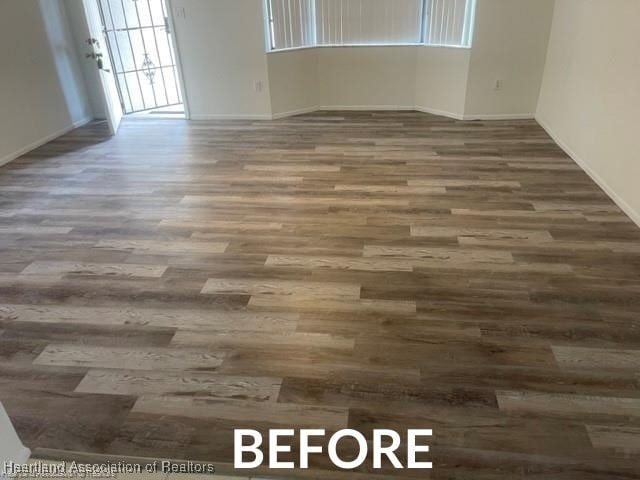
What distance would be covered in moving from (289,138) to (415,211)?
7.26ft

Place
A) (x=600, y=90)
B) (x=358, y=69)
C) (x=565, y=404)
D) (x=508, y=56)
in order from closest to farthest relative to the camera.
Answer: (x=565, y=404) < (x=600, y=90) < (x=508, y=56) < (x=358, y=69)

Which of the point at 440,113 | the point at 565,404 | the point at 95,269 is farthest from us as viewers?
the point at 440,113

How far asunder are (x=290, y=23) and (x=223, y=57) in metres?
0.88

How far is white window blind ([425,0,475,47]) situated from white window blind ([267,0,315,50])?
139 cm

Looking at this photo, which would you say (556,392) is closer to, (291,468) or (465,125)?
(291,468)

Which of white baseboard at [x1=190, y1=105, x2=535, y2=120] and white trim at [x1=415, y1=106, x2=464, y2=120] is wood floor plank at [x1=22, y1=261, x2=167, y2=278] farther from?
white trim at [x1=415, y1=106, x2=464, y2=120]

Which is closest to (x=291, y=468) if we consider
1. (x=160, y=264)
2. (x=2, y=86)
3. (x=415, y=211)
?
(x=160, y=264)

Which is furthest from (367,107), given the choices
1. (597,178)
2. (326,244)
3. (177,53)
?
(326,244)

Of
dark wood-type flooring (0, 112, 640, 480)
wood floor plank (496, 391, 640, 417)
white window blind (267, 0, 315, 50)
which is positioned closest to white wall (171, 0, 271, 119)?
white window blind (267, 0, 315, 50)

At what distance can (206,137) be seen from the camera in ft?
16.7

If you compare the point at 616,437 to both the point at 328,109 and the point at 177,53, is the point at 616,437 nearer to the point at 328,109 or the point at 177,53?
the point at 328,109

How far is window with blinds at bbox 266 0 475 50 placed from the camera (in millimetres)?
5117

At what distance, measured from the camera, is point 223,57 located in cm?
531

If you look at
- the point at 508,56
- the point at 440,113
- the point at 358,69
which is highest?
the point at 508,56
